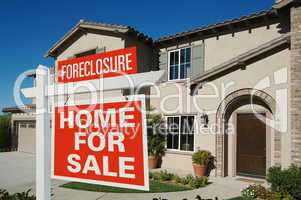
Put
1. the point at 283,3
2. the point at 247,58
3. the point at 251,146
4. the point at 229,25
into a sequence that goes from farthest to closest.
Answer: the point at 229,25 < the point at 251,146 < the point at 247,58 < the point at 283,3

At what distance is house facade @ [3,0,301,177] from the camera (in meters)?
10.6

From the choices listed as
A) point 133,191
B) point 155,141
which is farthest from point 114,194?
point 155,141

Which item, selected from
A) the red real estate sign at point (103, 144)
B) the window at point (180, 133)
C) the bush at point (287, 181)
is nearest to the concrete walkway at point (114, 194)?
the bush at point (287, 181)

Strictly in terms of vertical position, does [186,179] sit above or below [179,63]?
below

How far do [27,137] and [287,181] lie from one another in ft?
70.8

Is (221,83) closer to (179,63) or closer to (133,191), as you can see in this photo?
(179,63)

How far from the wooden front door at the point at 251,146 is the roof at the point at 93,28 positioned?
7.31 metres

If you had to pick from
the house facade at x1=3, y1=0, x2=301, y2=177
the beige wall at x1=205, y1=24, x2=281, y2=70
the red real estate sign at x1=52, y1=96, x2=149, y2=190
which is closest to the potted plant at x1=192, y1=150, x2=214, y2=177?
the house facade at x1=3, y1=0, x2=301, y2=177

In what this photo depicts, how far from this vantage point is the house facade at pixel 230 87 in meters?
10.6

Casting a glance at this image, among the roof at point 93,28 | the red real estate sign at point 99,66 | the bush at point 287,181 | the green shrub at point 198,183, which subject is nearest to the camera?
the red real estate sign at point 99,66

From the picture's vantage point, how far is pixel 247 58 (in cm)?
1141

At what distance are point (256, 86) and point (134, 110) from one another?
32.7ft

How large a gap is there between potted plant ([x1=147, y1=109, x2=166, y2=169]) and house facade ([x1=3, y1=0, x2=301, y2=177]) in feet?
1.19

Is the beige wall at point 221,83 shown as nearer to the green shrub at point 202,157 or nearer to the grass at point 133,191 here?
the green shrub at point 202,157
